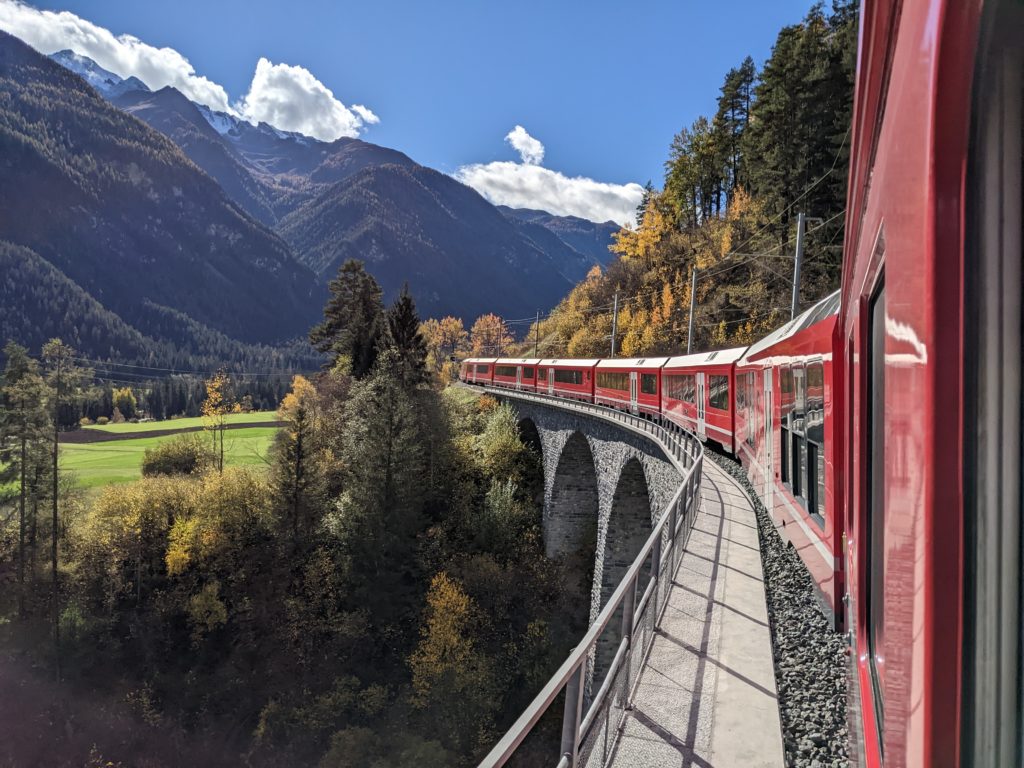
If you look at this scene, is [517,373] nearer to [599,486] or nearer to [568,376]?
[568,376]

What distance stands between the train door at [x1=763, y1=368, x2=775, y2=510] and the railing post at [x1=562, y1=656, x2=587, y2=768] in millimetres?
6018

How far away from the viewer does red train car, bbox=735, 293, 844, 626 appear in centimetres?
469

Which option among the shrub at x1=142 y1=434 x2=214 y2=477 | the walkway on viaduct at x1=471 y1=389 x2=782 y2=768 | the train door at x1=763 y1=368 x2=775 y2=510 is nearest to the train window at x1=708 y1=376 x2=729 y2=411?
the walkway on viaduct at x1=471 y1=389 x2=782 y2=768

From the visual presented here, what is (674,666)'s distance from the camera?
4652 mm

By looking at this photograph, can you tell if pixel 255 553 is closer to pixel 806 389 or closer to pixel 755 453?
pixel 755 453

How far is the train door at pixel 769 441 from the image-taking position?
806 centimetres

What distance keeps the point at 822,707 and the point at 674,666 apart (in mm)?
1020

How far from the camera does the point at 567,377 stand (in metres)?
32.3

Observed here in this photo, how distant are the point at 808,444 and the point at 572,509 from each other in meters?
26.4

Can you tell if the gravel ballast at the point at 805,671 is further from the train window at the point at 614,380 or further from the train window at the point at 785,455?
the train window at the point at 614,380

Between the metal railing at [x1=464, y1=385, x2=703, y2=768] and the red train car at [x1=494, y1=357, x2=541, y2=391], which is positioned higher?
the red train car at [x1=494, y1=357, x2=541, y2=391]

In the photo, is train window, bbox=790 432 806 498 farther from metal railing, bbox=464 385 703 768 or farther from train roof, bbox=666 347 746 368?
train roof, bbox=666 347 746 368

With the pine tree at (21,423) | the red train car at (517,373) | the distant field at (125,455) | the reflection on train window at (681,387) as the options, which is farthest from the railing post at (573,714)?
the distant field at (125,455)

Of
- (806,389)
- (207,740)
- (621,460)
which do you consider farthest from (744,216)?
(207,740)
